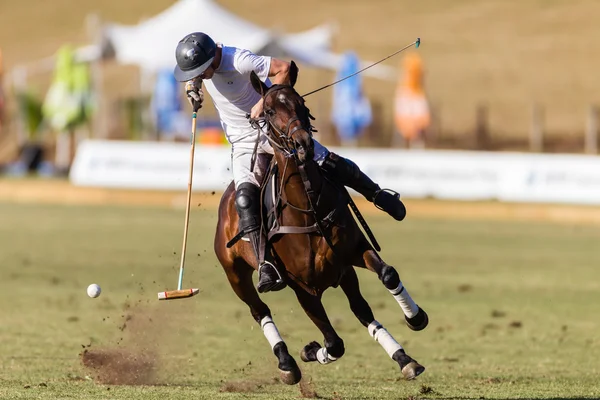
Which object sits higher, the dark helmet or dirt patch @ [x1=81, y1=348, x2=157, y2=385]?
the dark helmet

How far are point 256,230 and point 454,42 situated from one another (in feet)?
184

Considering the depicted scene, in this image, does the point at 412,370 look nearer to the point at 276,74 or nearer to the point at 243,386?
the point at 243,386

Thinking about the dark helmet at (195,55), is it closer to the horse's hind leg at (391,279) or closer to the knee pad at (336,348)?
the horse's hind leg at (391,279)

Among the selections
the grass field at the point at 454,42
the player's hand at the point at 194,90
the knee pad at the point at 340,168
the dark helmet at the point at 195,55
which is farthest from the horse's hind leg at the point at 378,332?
the grass field at the point at 454,42

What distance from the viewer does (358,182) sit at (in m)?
8.91

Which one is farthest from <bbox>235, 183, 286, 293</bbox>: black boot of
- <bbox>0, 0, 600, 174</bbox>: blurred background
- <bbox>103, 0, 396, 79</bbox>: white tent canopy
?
<bbox>0, 0, 600, 174</bbox>: blurred background

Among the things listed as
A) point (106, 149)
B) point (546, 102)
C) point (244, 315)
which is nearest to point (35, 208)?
point (106, 149)

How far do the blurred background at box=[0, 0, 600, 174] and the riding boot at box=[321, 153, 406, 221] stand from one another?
1981 centimetres

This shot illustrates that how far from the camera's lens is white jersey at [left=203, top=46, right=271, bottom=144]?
8703mm

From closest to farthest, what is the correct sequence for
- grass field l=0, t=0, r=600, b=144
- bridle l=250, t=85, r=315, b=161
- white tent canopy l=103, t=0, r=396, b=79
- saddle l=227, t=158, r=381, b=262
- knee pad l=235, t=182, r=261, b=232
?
1. bridle l=250, t=85, r=315, b=161
2. saddle l=227, t=158, r=381, b=262
3. knee pad l=235, t=182, r=261, b=232
4. white tent canopy l=103, t=0, r=396, b=79
5. grass field l=0, t=0, r=600, b=144

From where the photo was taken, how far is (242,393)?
29.1 feet

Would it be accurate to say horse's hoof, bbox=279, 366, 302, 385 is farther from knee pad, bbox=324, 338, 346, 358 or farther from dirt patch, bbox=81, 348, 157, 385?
dirt patch, bbox=81, 348, 157, 385

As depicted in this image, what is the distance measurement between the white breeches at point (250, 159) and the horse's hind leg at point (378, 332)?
91 centimetres

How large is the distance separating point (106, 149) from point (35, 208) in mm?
2162
